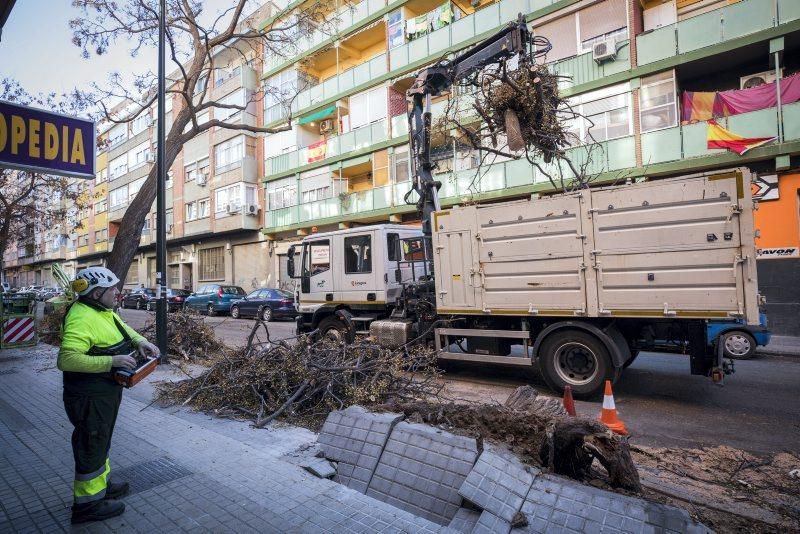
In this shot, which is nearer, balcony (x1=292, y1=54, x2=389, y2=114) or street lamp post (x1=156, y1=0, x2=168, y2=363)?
street lamp post (x1=156, y1=0, x2=168, y2=363)

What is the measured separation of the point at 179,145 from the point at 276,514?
10.9 meters

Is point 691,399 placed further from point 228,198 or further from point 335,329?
point 228,198

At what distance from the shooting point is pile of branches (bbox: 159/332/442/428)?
16.5 ft

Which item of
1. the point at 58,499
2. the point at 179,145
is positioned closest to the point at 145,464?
the point at 58,499

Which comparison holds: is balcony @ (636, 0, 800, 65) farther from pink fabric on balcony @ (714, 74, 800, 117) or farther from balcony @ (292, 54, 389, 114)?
balcony @ (292, 54, 389, 114)

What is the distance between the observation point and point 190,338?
970cm

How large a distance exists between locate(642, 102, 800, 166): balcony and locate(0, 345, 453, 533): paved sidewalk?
12207 mm

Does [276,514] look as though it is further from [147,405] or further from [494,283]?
[494,283]

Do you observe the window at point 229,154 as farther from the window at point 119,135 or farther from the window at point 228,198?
the window at point 119,135

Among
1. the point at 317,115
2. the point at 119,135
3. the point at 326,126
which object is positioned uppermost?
the point at 119,135

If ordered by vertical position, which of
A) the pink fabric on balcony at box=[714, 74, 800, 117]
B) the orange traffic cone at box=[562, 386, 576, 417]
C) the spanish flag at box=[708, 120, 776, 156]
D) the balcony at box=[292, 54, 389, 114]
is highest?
the balcony at box=[292, 54, 389, 114]

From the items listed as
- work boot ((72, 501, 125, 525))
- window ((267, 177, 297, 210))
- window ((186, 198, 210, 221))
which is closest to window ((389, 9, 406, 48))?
window ((267, 177, 297, 210))

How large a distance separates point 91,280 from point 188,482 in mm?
1702

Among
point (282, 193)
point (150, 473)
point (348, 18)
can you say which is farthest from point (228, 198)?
point (150, 473)
